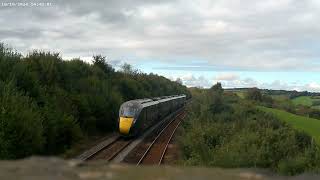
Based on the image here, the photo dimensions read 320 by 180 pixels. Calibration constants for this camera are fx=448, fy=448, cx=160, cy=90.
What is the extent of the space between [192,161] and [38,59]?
20015mm

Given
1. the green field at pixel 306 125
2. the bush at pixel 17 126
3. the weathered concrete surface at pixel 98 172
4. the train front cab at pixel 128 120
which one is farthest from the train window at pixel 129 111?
the weathered concrete surface at pixel 98 172

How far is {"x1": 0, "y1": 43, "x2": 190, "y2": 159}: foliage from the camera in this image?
19875 mm

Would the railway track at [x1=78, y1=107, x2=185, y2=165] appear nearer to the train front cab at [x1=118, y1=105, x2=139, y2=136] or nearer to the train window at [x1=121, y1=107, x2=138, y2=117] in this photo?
the train front cab at [x1=118, y1=105, x2=139, y2=136]

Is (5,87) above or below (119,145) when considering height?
above

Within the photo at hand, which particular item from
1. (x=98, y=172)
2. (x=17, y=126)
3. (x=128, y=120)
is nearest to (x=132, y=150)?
(x=128, y=120)

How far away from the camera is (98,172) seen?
443 centimetres

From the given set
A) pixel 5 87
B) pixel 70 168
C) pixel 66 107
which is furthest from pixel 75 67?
pixel 70 168

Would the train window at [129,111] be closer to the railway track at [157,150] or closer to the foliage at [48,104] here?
the railway track at [157,150]

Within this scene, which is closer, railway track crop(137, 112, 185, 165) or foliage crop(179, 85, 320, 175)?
foliage crop(179, 85, 320, 175)

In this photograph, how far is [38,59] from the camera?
33.8 meters

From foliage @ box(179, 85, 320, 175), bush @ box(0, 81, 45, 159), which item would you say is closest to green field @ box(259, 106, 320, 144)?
foliage @ box(179, 85, 320, 175)

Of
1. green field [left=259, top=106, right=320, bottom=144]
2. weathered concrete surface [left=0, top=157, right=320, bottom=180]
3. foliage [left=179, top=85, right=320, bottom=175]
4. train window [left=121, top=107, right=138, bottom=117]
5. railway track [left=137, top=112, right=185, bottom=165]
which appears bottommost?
railway track [left=137, top=112, right=185, bottom=165]

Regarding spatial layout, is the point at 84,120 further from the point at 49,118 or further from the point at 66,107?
the point at 49,118

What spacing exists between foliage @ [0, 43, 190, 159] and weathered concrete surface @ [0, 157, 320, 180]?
1426cm
